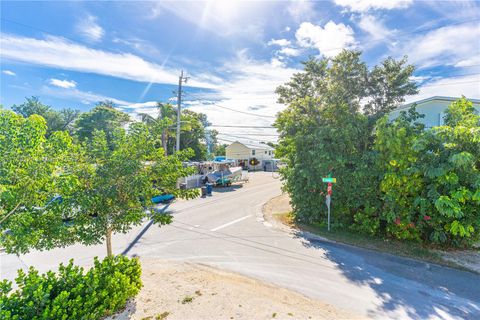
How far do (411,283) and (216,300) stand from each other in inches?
197

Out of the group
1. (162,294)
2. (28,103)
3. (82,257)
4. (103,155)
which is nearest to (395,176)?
(162,294)

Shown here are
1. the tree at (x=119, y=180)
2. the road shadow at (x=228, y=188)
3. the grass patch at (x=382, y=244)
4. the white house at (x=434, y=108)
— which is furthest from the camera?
the road shadow at (x=228, y=188)

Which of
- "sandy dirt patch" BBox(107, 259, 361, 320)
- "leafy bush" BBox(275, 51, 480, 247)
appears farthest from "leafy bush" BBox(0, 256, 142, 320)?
"leafy bush" BBox(275, 51, 480, 247)

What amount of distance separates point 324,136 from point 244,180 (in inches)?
643

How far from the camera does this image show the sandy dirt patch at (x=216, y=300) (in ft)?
14.6

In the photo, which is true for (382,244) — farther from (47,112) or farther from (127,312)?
(47,112)

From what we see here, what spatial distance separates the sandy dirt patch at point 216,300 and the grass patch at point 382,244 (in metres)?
4.28

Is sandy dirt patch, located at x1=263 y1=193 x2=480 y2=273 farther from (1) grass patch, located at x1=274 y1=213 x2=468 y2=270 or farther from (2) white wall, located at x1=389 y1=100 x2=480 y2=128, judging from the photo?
(2) white wall, located at x1=389 y1=100 x2=480 y2=128

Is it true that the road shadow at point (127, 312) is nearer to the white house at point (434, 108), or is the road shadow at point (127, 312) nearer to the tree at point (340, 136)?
the tree at point (340, 136)

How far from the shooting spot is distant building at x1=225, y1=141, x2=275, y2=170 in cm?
4006

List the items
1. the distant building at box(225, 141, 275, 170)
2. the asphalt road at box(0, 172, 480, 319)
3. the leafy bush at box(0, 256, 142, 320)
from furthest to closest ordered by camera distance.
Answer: the distant building at box(225, 141, 275, 170), the asphalt road at box(0, 172, 480, 319), the leafy bush at box(0, 256, 142, 320)

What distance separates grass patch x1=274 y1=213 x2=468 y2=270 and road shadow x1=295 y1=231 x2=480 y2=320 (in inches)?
14.2

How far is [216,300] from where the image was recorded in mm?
4891

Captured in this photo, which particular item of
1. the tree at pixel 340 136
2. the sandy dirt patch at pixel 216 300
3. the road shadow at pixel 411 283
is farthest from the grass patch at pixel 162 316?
the tree at pixel 340 136
